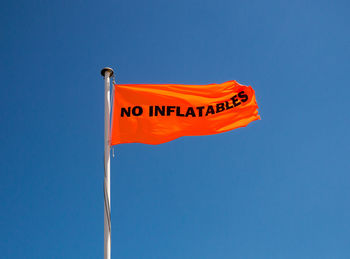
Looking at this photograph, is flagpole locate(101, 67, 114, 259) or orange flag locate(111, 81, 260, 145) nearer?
flagpole locate(101, 67, 114, 259)

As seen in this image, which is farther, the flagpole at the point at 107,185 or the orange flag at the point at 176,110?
the orange flag at the point at 176,110

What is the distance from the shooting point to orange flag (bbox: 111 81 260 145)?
1227 cm

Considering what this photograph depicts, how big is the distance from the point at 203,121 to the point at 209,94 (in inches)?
46.5

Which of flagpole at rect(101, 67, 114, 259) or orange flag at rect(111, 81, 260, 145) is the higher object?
orange flag at rect(111, 81, 260, 145)

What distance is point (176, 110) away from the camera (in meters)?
12.8

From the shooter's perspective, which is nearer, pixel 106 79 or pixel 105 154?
pixel 105 154

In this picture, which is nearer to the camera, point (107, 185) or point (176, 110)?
point (107, 185)

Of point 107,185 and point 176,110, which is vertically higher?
point 176,110

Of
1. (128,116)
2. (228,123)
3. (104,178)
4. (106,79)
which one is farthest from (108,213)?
(228,123)

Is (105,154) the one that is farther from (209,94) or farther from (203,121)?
(209,94)

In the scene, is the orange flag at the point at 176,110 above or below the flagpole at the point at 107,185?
above

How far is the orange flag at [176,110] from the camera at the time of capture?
1227 centimetres

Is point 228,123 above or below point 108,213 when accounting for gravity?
above

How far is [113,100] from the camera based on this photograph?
12648 mm
